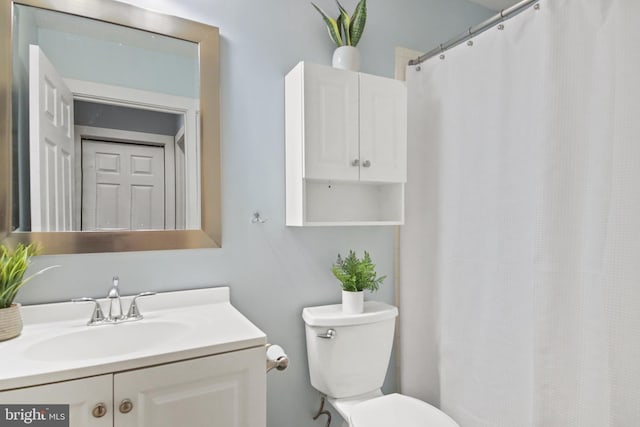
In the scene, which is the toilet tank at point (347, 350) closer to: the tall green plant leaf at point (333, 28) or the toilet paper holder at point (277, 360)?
the toilet paper holder at point (277, 360)

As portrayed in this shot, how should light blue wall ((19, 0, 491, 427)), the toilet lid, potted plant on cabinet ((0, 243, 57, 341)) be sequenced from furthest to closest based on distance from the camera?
light blue wall ((19, 0, 491, 427))
the toilet lid
potted plant on cabinet ((0, 243, 57, 341))

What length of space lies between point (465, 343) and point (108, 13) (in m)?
1.86

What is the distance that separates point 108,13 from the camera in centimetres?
125

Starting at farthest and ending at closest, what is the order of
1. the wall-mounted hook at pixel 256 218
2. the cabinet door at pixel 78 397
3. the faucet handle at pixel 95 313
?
the wall-mounted hook at pixel 256 218
the faucet handle at pixel 95 313
the cabinet door at pixel 78 397

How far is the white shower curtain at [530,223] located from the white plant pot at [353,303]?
37cm

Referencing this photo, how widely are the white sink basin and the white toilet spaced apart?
0.56 meters

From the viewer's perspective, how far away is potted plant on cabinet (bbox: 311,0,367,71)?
1572 mm

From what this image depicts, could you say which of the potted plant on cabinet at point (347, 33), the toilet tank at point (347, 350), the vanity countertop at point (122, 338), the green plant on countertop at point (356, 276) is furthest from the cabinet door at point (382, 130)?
the vanity countertop at point (122, 338)

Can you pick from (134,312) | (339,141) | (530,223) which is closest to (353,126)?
(339,141)

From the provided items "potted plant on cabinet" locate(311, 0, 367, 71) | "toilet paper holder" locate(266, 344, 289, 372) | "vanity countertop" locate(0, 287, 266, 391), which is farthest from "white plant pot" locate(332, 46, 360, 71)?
"toilet paper holder" locate(266, 344, 289, 372)

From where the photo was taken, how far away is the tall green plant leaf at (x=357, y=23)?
5.14ft

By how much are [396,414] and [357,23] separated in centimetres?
162

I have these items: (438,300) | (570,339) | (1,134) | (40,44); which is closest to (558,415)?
(570,339)

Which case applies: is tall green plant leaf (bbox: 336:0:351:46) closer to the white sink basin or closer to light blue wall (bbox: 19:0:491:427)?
light blue wall (bbox: 19:0:491:427)
